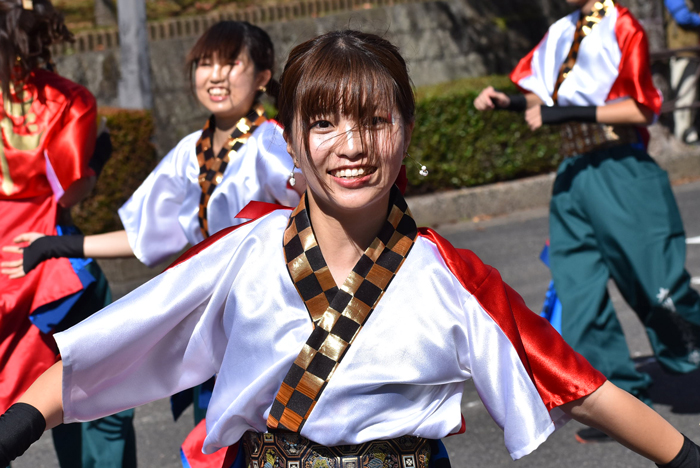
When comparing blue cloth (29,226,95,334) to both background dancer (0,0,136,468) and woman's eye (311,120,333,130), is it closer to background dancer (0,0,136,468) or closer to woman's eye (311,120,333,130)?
background dancer (0,0,136,468)

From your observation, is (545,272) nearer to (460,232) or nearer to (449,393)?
(460,232)

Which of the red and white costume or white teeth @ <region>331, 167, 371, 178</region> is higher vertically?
white teeth @ <region>331, 167, 371, 178</region>

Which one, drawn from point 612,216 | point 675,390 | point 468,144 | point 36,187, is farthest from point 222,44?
point 468,144

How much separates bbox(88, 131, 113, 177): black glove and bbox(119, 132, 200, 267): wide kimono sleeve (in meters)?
0.20

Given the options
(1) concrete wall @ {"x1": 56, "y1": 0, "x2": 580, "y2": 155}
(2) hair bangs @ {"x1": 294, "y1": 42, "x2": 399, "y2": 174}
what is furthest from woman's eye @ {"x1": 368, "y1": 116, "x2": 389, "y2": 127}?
(1) concrete wall @ {"x1": 56, "y1": 0, "x2": 580, "y2": 155}

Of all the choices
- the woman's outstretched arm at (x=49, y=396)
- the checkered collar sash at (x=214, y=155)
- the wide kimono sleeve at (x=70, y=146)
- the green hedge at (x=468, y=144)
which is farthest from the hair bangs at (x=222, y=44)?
the green hedge at (x=468, y=144)

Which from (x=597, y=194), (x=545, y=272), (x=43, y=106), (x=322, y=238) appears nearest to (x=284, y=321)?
(x=322, y=238)

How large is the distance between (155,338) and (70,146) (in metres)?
1.28

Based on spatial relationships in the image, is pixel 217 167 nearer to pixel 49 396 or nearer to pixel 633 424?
pixel 49 396

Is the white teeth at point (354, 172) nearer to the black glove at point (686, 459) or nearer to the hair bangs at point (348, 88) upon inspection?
the hair bangs at point (348, 88)

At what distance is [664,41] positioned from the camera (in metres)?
10.0

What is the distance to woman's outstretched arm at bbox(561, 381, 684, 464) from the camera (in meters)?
1.64

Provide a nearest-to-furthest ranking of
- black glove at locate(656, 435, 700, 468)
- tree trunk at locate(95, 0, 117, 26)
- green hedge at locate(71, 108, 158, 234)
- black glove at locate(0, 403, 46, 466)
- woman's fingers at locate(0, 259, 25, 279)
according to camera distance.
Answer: black glove at locate(0, 403, 46, 466) → black glove at locate(656, 435, 700, 468) → woman's fingers at locate(0, 259, 25, 279) → green hedge at locate(71, 108, 158, 234) → tree trunk at locate(95, 0, 117, 26)

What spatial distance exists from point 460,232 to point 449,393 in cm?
586
